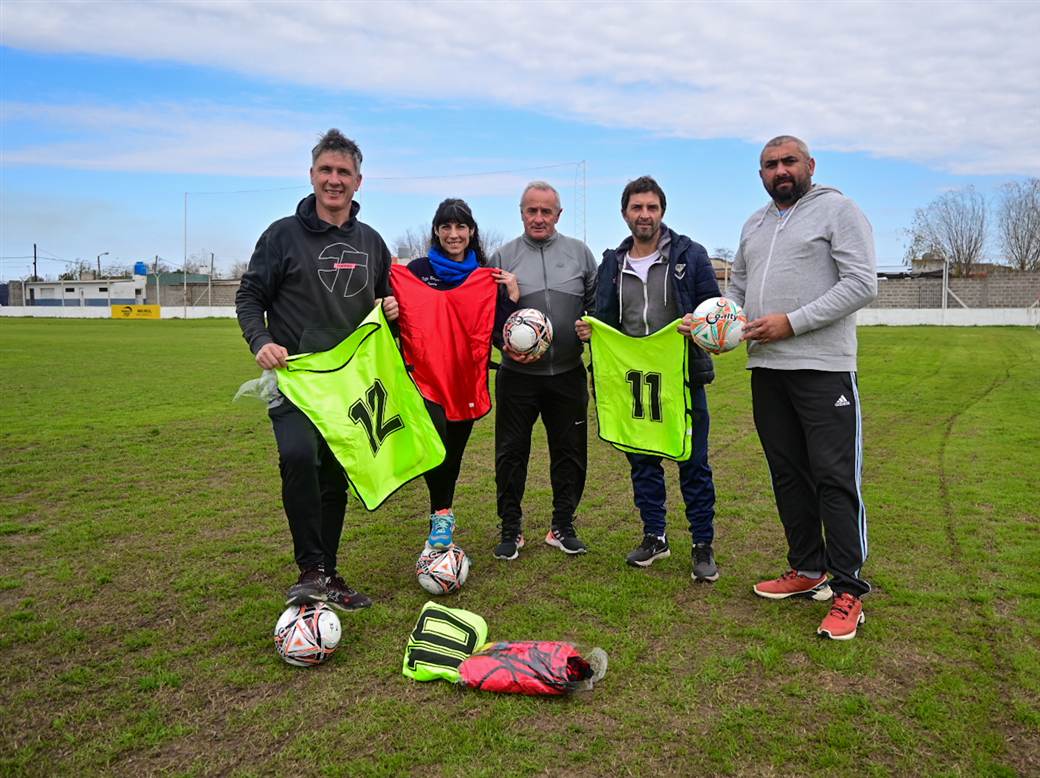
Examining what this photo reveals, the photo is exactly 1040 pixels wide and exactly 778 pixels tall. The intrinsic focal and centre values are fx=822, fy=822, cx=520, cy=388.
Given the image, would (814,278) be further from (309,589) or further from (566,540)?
(309,589)

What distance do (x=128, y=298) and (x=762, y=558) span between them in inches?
3639

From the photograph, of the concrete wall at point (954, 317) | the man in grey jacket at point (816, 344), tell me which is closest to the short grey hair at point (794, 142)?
the man in grey jacket at point (816, 344)

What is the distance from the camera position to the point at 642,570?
5.83m

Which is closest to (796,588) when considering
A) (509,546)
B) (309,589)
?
(509,546)

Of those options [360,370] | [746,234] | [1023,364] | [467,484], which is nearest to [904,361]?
[1023,364]

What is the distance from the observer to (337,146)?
5188 mm

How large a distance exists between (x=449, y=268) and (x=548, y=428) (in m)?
1.49

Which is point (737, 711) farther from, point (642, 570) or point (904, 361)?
point (904, 361)

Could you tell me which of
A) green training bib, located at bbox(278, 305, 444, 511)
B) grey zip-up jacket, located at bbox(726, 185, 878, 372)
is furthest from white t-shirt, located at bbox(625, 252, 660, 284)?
green training bib, located at bbox(278, 305, 444, 511)

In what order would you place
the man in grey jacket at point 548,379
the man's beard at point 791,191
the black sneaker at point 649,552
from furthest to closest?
the man in grey jacket at point 548,379 → the black sneaker at point 649,552 → the man's beard at point 791,191

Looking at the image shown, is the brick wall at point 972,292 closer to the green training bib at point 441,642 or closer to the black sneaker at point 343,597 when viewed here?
the black sneaker at point 343,597

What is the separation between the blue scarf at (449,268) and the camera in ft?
19.0

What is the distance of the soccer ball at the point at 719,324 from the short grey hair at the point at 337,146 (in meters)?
2.41

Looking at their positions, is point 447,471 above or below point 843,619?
above
